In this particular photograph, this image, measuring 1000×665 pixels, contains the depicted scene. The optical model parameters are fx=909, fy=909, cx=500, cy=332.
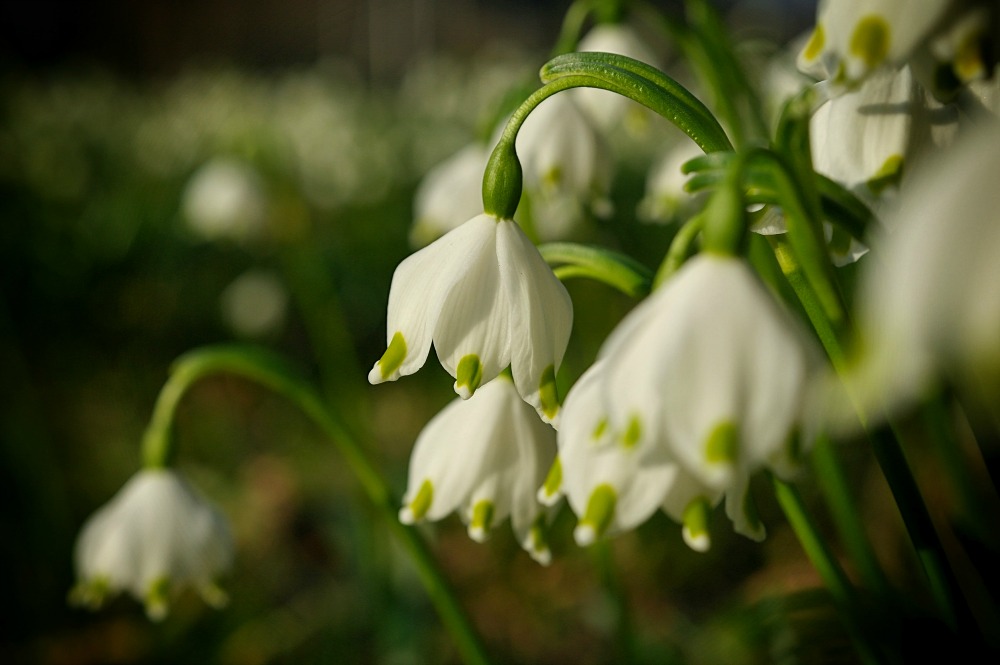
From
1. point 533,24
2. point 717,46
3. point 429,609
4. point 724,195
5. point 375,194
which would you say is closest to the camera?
point 724,195

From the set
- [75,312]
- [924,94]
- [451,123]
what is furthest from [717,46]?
[451,123]

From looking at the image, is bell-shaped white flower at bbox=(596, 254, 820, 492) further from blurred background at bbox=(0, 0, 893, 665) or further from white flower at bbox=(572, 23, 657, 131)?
white flower at bbox=(572, 23, 657, 131)

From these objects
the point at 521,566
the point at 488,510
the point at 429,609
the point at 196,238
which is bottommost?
the point at 521,566

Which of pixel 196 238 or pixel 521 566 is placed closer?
pixel 521 566

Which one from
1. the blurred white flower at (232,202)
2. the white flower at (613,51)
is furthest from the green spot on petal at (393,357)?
the blurred white flower at (232,202)

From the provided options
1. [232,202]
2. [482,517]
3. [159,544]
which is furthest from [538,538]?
[232,202]

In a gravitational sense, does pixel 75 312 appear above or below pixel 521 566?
above

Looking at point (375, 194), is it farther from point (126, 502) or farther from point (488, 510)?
point (488, 510)
